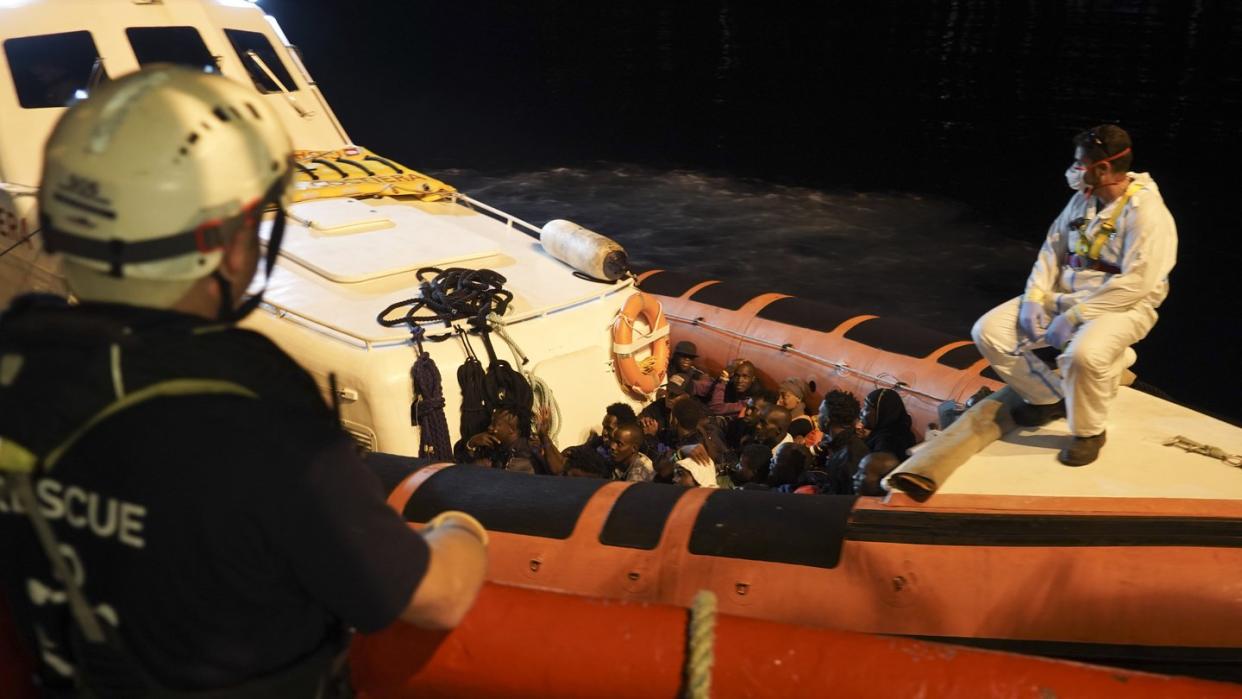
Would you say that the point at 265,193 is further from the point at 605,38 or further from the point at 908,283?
the point at 605,38

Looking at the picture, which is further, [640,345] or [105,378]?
[640,345]

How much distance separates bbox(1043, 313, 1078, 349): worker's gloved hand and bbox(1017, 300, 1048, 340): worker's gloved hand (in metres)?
0.03

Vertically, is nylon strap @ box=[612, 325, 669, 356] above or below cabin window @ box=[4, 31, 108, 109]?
below

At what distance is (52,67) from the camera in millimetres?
5234

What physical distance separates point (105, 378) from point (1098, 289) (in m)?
2.96

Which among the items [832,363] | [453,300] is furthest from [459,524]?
[832,363]

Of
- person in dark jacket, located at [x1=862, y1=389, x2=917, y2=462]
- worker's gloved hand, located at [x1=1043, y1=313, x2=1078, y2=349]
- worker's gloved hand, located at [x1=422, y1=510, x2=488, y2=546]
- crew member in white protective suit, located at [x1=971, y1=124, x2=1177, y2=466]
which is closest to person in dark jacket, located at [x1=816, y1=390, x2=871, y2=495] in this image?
person in dark jacket, located at [x1=862, y1=389, x2=917, y2=462]

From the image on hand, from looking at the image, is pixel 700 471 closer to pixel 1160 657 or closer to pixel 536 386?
pixel 536 386

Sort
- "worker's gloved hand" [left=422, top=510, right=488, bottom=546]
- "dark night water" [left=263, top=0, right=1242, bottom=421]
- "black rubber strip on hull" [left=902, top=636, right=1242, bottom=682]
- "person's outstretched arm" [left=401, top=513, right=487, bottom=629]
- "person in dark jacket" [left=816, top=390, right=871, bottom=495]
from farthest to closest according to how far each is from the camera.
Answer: "dark night water" [left=263, top=0, right=1242, bottom=421] < "person in dark jacket" [left=816, top=390, right=871, bottom=495] < "black rubber strip on hull" [left=902, top=636, right=1242, bottom=682] < "worker's gloved hand" [left=422, top=510, right=488, bottom=546] < "person's outstretched arm" [left=401, top=513, right=487, bottom=629]

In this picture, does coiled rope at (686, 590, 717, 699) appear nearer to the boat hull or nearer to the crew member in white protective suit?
the boat hull

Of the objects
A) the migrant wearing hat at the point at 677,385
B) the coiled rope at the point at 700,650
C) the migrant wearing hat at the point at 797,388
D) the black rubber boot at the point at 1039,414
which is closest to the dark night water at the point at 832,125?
the migrant wearing hat at the point at 797,388

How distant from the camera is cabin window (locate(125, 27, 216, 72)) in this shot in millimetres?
5523

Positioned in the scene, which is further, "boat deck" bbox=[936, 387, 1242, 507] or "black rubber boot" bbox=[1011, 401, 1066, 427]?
"black rubber boot" bbox=[1011, 401, 1066, 427]

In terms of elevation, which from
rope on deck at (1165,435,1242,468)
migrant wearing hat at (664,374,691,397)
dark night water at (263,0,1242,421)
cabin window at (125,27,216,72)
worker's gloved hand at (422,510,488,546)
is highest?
worker's gloved hand at (422,510,488,546)
